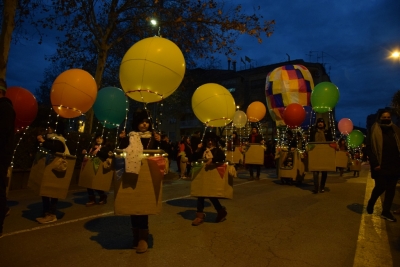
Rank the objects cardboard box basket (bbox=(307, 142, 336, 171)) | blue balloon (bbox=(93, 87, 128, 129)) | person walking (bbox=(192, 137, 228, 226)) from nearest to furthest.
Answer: person walking (bbox=(192, 137, 228, 226)) < blue balloon (bbox=(93, 87, 128, 129)) < cardboard box basket (bbox=(307, 142, 336, 171))

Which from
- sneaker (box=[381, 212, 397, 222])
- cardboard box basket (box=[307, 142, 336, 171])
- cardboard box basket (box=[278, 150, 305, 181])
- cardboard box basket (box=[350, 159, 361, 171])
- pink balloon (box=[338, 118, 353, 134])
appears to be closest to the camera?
sneaker (box=[381, 212, 397, 222])

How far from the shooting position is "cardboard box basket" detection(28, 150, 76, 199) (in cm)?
480

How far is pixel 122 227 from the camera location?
15.3 ft

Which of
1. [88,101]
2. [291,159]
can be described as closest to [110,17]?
[88,101]

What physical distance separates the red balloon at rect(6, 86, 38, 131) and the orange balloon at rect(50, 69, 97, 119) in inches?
25.5

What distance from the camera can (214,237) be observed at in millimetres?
4203

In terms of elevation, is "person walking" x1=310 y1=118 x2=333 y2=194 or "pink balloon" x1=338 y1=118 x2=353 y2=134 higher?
"pink balloon" x1=338 y1=118 x2=353 y2=134

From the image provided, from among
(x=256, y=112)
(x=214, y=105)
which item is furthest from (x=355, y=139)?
(x=214, y=105)

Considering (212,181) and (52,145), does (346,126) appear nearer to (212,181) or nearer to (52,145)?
(212,181)

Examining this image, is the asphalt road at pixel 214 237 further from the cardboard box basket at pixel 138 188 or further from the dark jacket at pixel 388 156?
the dark jacket at pixel 388 156

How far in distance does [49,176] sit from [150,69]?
91.6 inches

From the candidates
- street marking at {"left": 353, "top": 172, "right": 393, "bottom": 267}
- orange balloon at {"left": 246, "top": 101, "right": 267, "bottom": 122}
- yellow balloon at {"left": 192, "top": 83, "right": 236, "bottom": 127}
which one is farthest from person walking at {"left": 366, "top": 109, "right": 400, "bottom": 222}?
orange balloon at {"left": 246, "top": 101, "right": 267, "bottom": 122}

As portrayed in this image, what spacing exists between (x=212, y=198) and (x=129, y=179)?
182 cm

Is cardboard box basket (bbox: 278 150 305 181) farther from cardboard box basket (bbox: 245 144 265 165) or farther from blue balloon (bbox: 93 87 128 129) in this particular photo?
blue balloon (bbox: 93 87 128 129)
